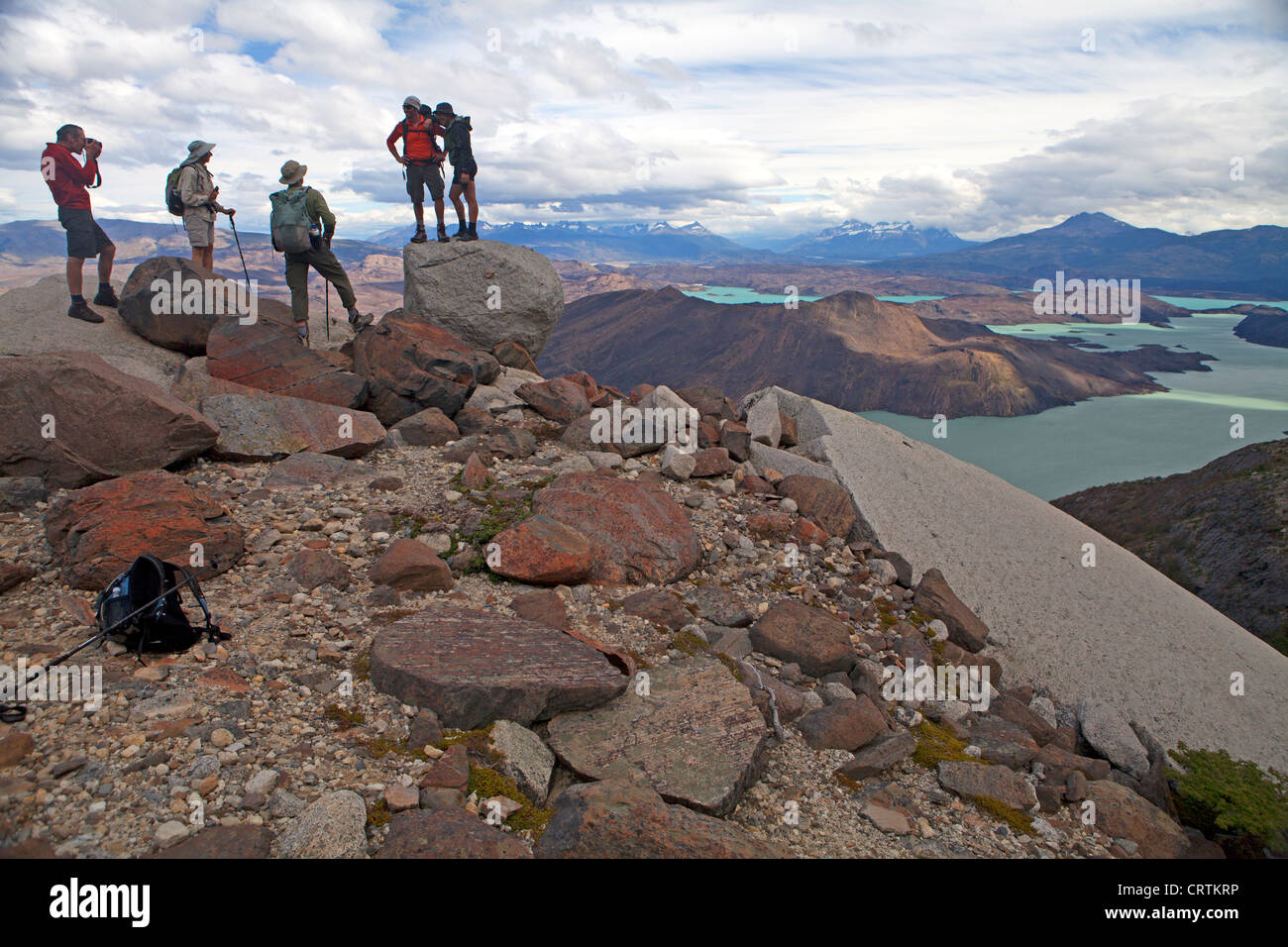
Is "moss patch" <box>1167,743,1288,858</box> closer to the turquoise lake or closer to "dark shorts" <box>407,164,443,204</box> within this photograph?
"dark shorts" <box>407,164,443,204</box>

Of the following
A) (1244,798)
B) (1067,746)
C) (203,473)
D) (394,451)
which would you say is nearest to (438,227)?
(394,451)

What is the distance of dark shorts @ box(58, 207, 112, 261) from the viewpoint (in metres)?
12.1

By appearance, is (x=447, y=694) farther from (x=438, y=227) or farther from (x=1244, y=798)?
(x=438, y=227)

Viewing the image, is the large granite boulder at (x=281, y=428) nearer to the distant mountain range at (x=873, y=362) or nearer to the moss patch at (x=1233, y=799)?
the moss patch at (x=1233, y=799)

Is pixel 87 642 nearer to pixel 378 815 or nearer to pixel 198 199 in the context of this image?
pixel 378 815

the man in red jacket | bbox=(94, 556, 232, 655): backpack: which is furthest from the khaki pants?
bbox=(94, 556, 232, 655): backpack

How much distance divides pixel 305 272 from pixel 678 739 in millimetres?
12248

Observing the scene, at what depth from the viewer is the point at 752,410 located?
1326 centimetres

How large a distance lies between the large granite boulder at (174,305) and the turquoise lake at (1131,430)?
7796cm

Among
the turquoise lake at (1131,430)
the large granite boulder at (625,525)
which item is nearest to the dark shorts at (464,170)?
the large granite boulder at (625,525)

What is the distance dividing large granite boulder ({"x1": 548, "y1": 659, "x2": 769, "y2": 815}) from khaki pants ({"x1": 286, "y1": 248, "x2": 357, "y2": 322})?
1093cm

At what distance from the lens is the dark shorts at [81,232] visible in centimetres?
1210
